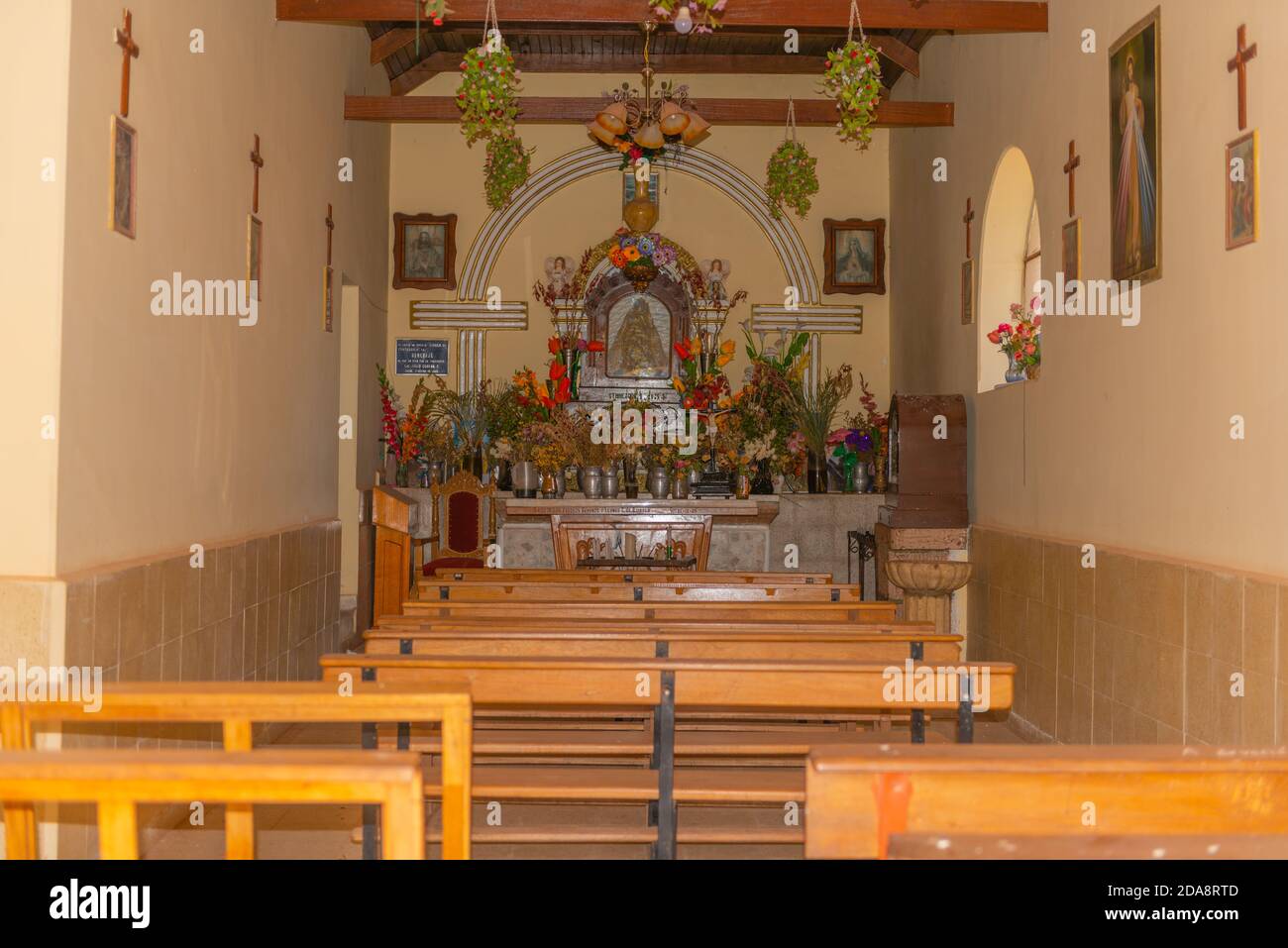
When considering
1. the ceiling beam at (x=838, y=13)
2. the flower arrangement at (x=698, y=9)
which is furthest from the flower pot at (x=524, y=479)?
the flower arrangement at (x=698, y=9)

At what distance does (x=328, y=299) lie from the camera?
25.1 feet

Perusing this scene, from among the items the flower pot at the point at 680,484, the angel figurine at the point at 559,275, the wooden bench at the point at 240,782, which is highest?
the angel figurine at the point at 559,275

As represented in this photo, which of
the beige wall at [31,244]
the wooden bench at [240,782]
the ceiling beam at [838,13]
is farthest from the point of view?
the ceiling beam at [838,13]

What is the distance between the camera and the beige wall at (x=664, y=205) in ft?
35.4

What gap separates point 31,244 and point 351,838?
6.83ft

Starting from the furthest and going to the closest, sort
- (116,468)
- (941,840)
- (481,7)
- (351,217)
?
1. (351,217)
2. (481,7)
3. (116,468)
4. (941,840)

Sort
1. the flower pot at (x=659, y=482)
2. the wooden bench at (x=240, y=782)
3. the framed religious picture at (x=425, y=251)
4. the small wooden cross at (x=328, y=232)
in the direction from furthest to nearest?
the framed religious picture at (x=425, y=251)
the flower pot at (x=659, y=482)
the small wooden cross at (x=328, y=232)
the wooden bench at (x=240, y=782)

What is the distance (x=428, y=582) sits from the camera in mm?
5738

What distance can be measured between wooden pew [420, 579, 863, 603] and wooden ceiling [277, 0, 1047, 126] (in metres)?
2.44

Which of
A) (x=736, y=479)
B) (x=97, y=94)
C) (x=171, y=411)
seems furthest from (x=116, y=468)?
(x=736, y=479)

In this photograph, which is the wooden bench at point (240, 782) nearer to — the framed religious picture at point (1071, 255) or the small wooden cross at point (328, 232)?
the framed religious picture at point (1071, 255)

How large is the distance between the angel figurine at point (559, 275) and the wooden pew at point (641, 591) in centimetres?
529

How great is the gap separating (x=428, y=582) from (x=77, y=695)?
3340 millimetres

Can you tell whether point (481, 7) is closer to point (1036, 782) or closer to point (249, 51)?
point (249, 51)
